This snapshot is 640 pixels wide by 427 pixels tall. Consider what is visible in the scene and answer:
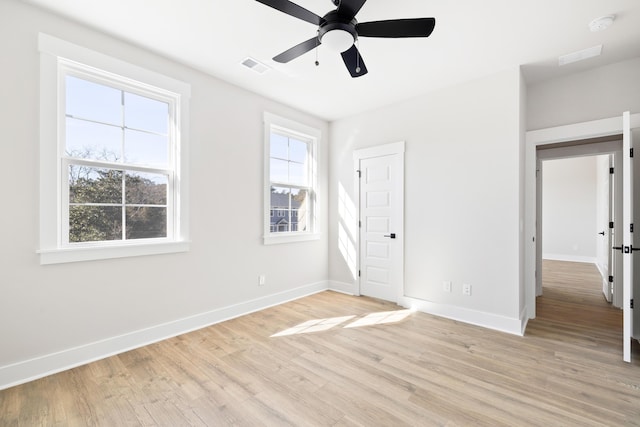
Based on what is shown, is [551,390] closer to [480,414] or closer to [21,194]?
[480,414]

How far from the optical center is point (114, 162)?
8.80 feet

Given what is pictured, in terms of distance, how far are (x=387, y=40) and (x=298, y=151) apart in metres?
2.29

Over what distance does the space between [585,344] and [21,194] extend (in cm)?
512

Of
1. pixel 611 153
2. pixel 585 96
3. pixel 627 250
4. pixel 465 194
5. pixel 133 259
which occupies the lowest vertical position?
pixel 133 259

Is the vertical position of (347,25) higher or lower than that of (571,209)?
higher

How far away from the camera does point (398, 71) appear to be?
321cm

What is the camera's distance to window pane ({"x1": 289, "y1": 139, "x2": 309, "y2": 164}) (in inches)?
177

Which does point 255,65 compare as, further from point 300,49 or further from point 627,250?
point 627,250

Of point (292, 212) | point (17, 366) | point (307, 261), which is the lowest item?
point (17, 366)

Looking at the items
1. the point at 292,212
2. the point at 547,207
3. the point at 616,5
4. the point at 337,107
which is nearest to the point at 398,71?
the point at 337,107

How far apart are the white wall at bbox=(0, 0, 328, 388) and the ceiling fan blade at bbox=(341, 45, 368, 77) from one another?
5.98ft

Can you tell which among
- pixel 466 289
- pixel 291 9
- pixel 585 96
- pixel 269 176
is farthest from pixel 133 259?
pixel 585 96

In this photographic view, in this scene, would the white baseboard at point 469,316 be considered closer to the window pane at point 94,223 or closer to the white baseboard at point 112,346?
the white baseboard at point 112,346

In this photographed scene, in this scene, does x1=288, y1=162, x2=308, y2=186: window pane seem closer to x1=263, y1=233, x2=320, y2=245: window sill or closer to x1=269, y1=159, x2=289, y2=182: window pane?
x1=269, y1=159, x2=289, y2=182: window pane
